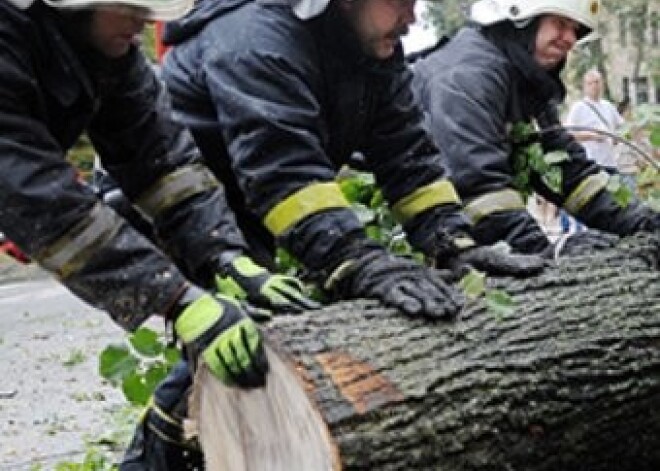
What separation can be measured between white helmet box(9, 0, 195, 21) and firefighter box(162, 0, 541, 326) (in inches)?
16.6

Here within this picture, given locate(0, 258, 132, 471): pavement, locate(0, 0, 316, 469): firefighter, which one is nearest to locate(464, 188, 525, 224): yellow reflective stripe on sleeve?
locate(0, 0, 316, 469): firefighter

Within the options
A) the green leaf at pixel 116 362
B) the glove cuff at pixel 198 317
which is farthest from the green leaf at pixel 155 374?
the glove cuff at pixel 198 317

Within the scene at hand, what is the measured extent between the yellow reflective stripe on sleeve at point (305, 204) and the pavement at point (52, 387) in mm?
1915

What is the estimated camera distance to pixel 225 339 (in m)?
2.78

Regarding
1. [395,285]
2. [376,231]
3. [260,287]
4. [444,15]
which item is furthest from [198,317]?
[444,15]

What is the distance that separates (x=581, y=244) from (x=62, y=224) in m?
1.81

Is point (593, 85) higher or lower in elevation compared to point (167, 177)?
lower

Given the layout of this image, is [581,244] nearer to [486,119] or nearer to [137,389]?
[486,119]

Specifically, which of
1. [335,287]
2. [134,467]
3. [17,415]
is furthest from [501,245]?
[17,415]

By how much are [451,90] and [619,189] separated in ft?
2.65

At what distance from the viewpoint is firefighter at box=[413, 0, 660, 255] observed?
4109 mm

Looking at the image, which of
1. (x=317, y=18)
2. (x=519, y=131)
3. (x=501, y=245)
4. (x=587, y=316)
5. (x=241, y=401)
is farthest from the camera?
(x=519, y=131)

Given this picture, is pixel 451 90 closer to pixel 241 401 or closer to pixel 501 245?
pixel 501 245

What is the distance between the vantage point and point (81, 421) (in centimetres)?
580
